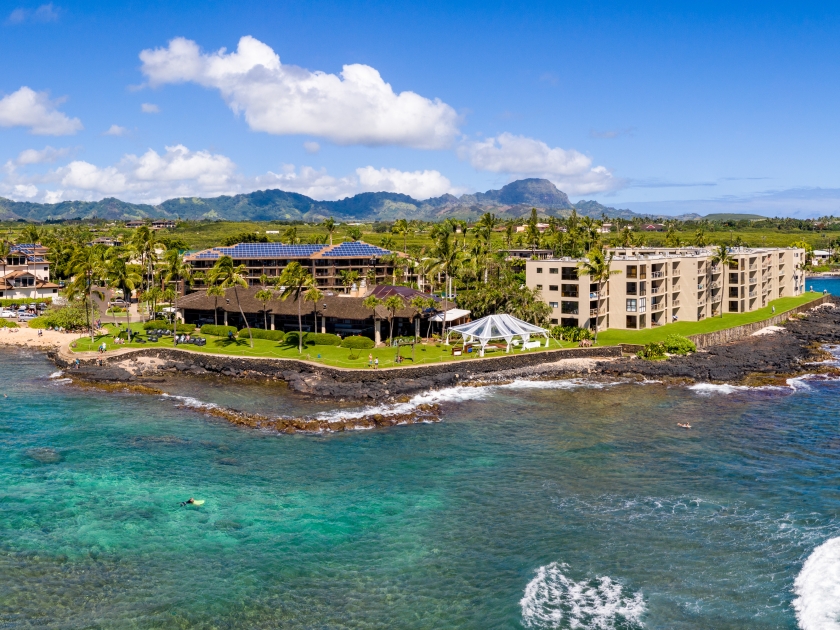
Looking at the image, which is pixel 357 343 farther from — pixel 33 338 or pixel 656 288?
pixel 33 338

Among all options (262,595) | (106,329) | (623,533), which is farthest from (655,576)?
(106,329)

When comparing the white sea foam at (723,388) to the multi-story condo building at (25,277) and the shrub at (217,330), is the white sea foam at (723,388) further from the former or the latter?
the multi-story condo building at (25,277)

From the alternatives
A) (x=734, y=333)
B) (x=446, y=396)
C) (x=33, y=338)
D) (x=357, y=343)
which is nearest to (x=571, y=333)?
(x=446, y=396)

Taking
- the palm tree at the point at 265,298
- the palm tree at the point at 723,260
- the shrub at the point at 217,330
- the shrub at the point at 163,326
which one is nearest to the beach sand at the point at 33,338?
the shrub at the point at 163,326

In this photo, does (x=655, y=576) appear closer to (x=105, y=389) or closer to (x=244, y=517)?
(x=244, y=517)

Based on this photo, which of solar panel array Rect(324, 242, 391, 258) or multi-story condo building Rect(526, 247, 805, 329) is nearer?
multi-story condo building Rect(526, 247, 805, 329)

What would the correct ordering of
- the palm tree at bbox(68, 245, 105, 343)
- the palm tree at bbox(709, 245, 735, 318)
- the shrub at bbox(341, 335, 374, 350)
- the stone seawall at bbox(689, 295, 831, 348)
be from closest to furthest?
the shrub at bbox(341, 335, 374, 350) → the palm tree at bbox(68, 245, 105, 343) → the stone seawall at bbox(689, 295, 831, 348) → the palm tree at bbox(709, 245, 735, 318)

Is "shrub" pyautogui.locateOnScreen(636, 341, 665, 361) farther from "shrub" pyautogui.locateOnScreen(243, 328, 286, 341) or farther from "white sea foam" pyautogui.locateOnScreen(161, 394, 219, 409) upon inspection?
"white sea foam" pyautogui.locateOnScreen(161, 394, 219, 409)

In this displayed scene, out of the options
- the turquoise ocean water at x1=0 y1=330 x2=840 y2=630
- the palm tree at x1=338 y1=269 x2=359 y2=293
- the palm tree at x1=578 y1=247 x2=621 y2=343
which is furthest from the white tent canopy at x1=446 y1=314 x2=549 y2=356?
the palm tree at x1=338 y1=269 x2=359 y2=293
